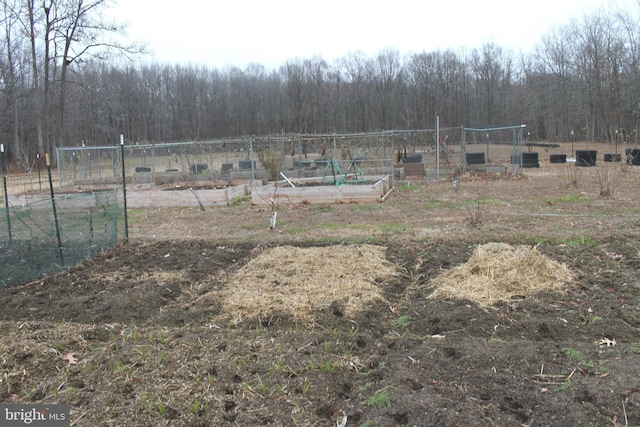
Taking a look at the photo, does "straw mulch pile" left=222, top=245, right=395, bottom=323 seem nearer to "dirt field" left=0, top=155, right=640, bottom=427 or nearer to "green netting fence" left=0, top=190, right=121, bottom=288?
"dirt field" left=0, top=155, right=640, bottom=427

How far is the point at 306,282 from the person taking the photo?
18.0 ft

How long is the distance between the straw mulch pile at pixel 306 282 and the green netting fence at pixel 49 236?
2649 millimetres

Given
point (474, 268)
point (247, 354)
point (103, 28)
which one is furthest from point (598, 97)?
point (247, 354)

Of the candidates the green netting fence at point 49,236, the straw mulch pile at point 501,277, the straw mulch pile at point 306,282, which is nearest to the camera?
the straw mulch pile at point 306,282

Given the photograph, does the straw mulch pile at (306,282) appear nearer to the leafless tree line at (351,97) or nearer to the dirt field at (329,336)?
the dirt field at (329,336)

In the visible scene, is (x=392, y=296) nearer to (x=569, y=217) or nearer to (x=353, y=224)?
(x=353, y=224)

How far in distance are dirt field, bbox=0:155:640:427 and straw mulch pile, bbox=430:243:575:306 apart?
5 cm

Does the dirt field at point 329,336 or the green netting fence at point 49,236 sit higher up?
the green netting fence at point 49,236

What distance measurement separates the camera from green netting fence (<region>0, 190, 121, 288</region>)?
6.15 m

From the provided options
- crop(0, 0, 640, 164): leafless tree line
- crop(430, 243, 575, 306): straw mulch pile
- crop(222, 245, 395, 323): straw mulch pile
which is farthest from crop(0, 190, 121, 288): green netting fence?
crop(0, 0, 640, 164): leafless tree line

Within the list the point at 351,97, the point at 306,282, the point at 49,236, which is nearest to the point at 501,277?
the point at 306,282

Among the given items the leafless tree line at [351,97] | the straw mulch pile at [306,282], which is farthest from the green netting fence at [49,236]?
the leafless tree line at [351,97]

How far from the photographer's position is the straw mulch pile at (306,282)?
4.75 m

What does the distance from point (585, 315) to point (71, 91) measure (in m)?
53.7
